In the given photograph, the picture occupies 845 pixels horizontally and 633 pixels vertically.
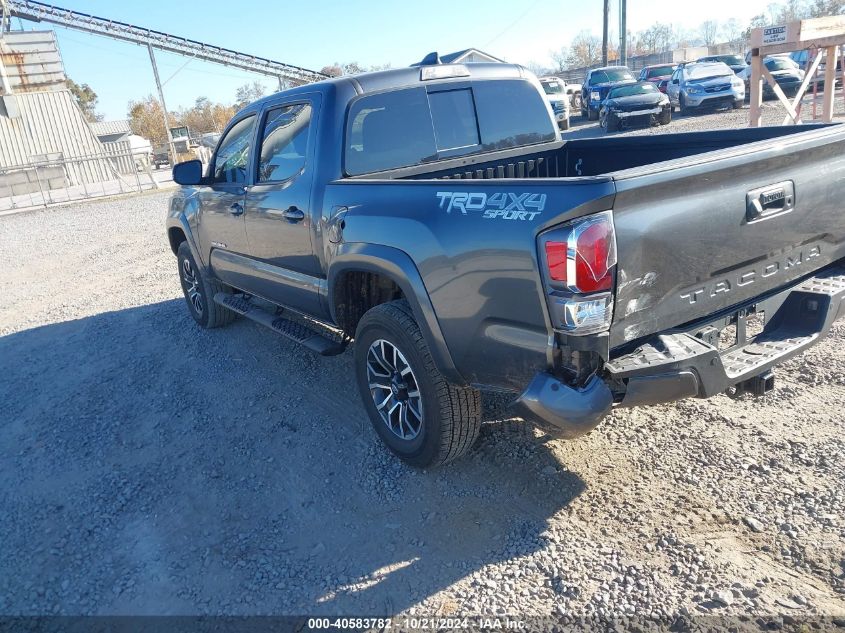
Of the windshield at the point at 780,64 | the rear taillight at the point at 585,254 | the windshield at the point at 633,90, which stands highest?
the windshield at the point at 780,64

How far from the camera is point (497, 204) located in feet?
8.97

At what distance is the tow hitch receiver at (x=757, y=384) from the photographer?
3039mm

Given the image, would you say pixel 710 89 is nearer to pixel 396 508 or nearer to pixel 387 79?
pixel 387 79

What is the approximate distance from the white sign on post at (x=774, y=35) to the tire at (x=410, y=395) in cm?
1162

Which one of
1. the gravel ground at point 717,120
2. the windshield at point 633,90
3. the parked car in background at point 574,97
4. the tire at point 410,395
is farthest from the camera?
the parked car in background at point 574,97

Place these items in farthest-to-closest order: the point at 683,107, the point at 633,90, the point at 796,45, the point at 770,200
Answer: the point at 683,107, the point at 633,90, the point at 796,45, the point at 770,200

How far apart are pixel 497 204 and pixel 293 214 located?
75.0 inches

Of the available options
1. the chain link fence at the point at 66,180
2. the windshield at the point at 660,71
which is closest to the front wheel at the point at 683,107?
the windshield at the point at 660,71

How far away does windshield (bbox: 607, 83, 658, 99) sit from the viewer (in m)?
20.2

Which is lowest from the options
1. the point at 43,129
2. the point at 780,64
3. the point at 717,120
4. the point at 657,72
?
the point at 717,120

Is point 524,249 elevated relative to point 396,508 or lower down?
elevated

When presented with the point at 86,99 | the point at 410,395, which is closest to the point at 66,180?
the point at 410,395

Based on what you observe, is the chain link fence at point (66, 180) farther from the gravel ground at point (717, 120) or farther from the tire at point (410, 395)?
the tire at point (410, 395)

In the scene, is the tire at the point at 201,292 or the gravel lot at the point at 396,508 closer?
the gravel lot at the point at 396,508
